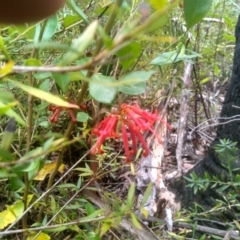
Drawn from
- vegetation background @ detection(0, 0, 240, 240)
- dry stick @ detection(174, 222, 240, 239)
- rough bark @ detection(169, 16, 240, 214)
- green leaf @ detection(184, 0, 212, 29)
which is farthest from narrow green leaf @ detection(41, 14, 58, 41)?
rough bark @ detection(169, 16, 240, 214)

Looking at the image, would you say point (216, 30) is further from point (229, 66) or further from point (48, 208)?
point (48, 208)

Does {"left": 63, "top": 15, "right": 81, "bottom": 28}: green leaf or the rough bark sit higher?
{"left": 63, "top": 15, "right": 81, "bottom": 28}: green leaf

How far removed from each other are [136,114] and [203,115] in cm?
126

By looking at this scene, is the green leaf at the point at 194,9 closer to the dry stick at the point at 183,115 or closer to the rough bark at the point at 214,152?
the rough bark at the point at 214,152

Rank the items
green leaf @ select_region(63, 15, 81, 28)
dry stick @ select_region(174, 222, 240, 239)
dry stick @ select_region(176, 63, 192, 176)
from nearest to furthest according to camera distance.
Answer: green leaf @ select_region(63, 15, 81, 28), dry stick @ select_region(174, 222, 240, 239), dry stick @ select_region(176, 63, 192, 176)

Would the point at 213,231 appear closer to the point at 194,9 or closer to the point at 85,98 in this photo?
the point at 85,98

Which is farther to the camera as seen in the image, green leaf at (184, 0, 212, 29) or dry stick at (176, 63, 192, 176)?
dry stick at (176, 63, 192, 176)

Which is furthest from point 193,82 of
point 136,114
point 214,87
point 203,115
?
point 136,114

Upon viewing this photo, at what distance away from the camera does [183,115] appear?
151 cm

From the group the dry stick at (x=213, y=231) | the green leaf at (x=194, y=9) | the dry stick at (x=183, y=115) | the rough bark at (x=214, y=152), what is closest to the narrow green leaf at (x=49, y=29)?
the green leaf at (x=194, y=9)

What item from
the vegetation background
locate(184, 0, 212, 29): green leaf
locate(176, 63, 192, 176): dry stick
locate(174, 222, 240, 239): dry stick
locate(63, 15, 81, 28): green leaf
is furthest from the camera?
locate(176, 63, 192, 176): dry stick

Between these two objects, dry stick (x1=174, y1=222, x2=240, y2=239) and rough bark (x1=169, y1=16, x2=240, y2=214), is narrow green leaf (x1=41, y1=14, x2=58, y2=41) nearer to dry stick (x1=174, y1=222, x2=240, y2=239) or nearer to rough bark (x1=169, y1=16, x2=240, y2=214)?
dry stick (x1=174, y1=222, x2=240, y2=239)

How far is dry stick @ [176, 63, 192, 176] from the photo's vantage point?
4.59 feet

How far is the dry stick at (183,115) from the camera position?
1399 mm
